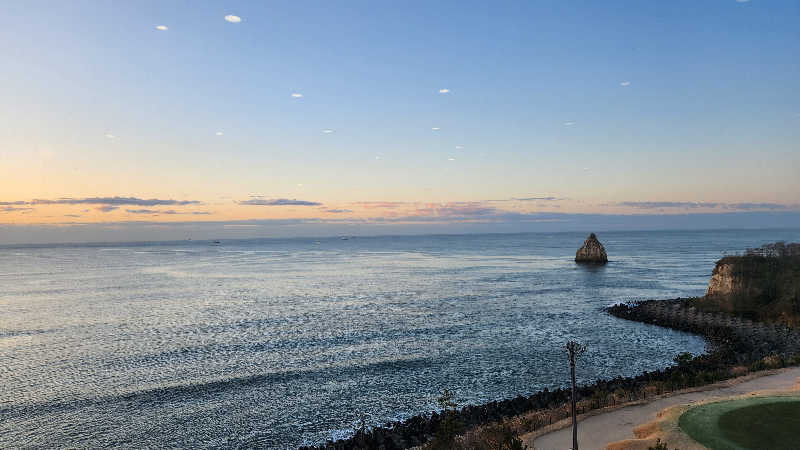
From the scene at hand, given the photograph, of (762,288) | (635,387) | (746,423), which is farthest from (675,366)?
(762,288)

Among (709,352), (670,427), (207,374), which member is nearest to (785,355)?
(709,352)

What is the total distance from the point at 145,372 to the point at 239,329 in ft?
61.8

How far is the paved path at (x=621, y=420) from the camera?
24469 mm

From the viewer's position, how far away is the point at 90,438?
31.4 meters

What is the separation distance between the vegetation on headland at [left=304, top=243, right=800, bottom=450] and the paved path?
1597mm

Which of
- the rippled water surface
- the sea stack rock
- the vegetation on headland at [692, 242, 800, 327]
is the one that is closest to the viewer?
the rippled water surface

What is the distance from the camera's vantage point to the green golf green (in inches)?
753

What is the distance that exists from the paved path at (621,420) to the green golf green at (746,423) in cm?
381

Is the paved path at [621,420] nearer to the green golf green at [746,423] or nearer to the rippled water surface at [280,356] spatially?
the green golf green at [746,423]

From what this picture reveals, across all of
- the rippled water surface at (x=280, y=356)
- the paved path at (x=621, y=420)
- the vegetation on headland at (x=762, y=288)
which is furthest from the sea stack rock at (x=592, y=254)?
the paved path at (x=621, y=420)

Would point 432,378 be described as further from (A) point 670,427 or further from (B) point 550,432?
(A) point 670,427

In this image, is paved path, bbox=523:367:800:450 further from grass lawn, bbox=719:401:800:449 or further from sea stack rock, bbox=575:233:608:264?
sea stack rock, bbox=575:233:608:264

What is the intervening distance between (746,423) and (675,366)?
24798 millimetres

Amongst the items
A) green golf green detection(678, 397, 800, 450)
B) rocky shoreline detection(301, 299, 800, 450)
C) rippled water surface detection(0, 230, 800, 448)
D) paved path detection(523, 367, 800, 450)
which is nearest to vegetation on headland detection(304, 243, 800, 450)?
rocky shoreline detection(301, 299, 800, 450)
